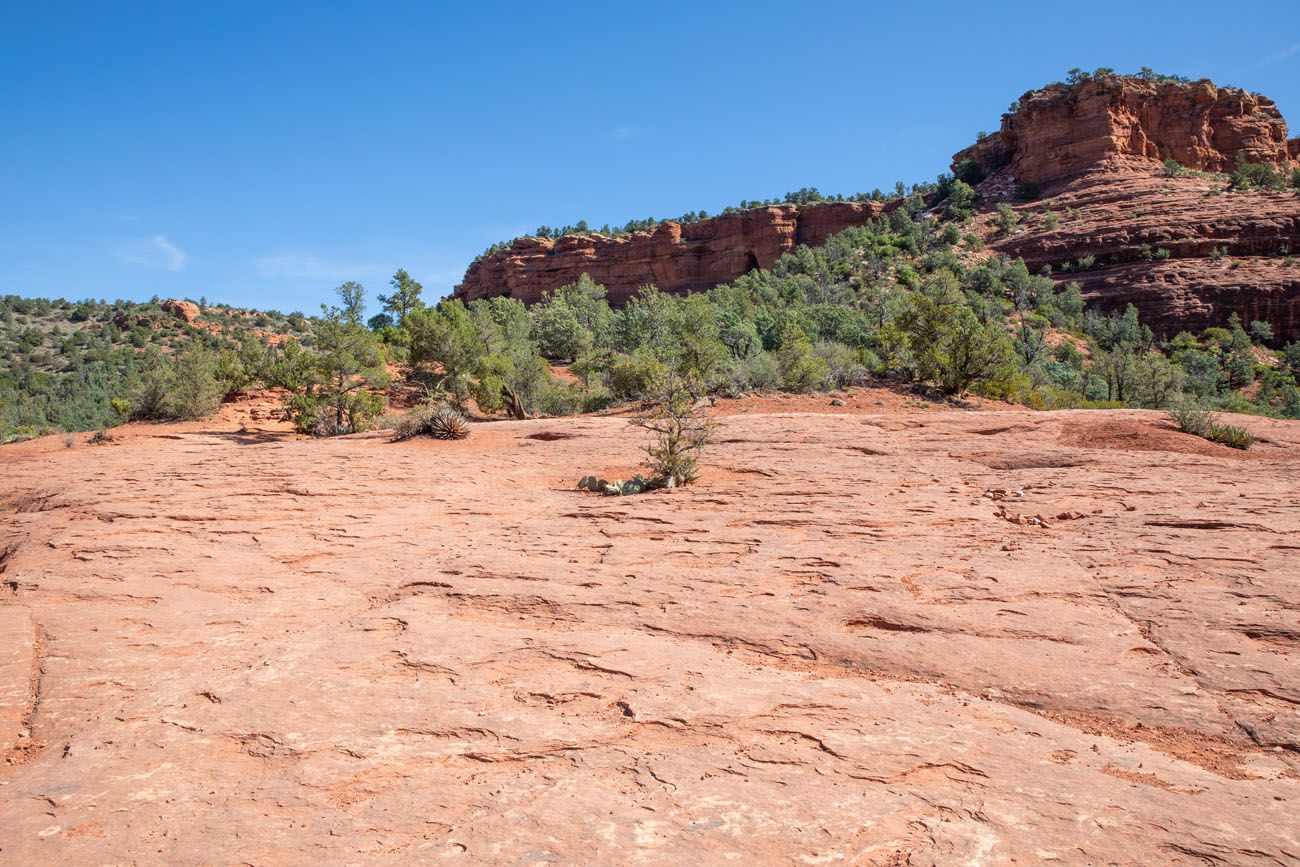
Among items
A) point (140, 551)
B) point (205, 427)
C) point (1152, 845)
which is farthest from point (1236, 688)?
point (205, 427)

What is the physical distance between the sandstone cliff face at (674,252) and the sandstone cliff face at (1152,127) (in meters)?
18.4

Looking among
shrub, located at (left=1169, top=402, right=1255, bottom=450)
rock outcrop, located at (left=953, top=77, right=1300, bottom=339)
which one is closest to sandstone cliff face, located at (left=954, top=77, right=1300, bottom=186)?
rock outcrop, located at (left=953, top=77, right=1300, bottom=339)

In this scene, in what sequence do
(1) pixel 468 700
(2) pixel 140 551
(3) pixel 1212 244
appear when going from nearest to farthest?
(1) pixel 468 700, (2) pixel 140 551, (3) pixel 1212 244

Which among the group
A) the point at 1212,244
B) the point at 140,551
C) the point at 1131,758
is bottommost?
the point at 1131,758

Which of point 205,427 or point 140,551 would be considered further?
point 205,427

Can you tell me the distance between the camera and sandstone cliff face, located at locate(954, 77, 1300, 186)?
58.2 metres

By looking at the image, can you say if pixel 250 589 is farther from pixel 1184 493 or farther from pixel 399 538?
pixel 1184 493

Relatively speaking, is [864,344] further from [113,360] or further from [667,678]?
[113,360]

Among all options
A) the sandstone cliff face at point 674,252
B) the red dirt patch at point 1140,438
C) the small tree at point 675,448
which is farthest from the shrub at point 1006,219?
the small tree at point 675,448

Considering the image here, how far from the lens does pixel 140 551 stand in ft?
20.4

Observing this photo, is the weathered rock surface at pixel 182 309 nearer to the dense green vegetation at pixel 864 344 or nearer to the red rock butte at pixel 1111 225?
the dense green vegetation at pixel 864 344

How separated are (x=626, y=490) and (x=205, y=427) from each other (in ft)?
49.9

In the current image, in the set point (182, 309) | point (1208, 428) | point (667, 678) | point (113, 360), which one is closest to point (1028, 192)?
point (1208, 428)

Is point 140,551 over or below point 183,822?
over
